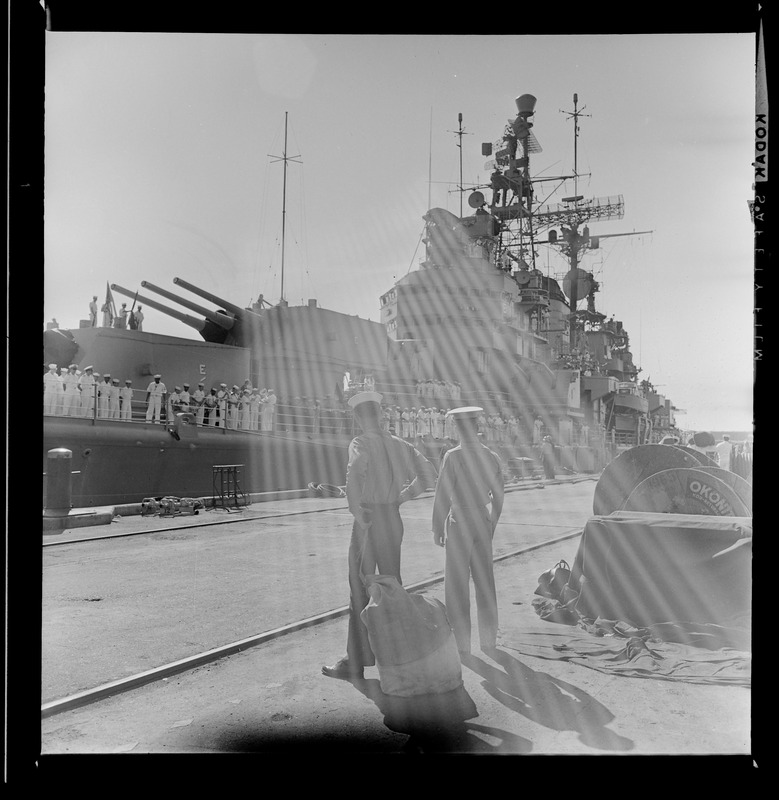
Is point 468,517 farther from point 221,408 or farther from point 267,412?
point 267,412

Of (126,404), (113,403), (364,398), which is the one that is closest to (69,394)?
(113,403)

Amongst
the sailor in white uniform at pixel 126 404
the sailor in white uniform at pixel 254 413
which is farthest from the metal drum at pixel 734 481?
the sailor in white uniform at pixel 254 413

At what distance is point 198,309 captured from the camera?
16172 mm

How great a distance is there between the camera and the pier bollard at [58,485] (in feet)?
32.0

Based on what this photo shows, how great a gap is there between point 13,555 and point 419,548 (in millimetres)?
6469

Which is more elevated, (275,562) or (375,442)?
(375,442)

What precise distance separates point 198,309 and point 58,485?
23.2 ft

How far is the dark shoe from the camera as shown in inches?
153

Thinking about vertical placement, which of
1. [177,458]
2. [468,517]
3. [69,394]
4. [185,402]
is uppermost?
[69,394]

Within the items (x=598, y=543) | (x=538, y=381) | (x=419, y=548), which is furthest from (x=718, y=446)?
(x=538, y=381)

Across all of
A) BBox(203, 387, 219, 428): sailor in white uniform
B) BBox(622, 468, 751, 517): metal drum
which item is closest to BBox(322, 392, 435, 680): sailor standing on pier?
BBox(622, 468, 751, 517): metal drum

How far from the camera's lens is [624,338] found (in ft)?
158

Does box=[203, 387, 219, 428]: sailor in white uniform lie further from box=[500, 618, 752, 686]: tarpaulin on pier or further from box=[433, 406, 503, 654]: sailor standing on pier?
box=[500, 618, 752, 686]: tarpaulin on pier

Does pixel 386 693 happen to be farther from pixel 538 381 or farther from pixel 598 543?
pixel 538 381
